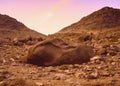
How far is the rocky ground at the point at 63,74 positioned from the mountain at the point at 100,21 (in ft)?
92.1

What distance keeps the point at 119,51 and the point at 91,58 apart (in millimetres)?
2953

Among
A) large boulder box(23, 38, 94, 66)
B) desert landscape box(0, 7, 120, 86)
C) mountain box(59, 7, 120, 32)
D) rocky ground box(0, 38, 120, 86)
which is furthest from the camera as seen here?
mountain box(59, 7, 120, 32)

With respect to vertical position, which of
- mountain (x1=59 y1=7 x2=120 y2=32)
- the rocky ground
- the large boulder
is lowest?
the rocky ground

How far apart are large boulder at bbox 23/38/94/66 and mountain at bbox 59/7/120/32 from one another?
27298 millimetres

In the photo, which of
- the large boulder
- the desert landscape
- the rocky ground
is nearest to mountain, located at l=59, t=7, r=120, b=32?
the desert landscape

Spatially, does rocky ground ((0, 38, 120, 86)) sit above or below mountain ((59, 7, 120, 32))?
below

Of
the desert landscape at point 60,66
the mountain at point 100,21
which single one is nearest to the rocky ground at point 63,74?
the desert landscape at point 60,66

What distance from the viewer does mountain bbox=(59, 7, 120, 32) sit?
1636 inches

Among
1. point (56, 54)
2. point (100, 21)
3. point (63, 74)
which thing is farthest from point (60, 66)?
point (100, 21)

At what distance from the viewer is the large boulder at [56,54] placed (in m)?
12.5

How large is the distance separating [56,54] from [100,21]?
31.1 meters

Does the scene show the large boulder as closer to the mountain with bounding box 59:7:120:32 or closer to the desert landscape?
the desert landscape

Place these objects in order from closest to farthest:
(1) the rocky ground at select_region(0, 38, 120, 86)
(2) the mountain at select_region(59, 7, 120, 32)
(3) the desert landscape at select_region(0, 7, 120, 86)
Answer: (1) the rocky ground at select_region(0, 38, 120, 86) → (3) the desert landscape at select_region(0, 7, 120, 86) → (2) the mountain at select_region(59, 7, 120, 32)

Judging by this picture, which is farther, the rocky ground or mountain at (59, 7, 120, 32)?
mountain at (59, 7, 120, 32)
